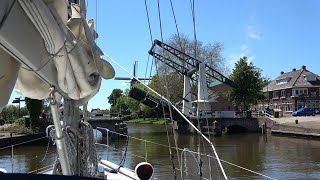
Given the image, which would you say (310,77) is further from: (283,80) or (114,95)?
(114,95)

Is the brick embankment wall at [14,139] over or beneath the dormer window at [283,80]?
beneath

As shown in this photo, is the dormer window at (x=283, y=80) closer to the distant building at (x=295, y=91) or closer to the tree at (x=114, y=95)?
the distant building at (x=295, y=91)

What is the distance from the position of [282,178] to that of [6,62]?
12961 mm

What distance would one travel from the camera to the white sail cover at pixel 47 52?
2.56 metres

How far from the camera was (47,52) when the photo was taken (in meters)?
2.99

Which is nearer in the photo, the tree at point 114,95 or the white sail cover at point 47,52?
the white sail cover at point 47,52

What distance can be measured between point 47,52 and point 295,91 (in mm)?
54806

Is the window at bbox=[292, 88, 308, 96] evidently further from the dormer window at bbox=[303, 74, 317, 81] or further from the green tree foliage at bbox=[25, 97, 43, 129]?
the green tree foliage at bbox=[25, 97, 43, 129]

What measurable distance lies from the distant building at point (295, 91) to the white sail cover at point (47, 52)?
4960 cm

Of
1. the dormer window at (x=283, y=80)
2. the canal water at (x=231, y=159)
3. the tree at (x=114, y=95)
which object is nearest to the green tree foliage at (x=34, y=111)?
the canal water at (x=231, y=159)

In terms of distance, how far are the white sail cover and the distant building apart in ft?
163

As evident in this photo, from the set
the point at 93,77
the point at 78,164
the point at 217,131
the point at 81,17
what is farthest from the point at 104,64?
the point at 217,131

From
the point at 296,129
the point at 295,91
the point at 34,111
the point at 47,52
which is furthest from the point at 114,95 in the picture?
the point at 47,52

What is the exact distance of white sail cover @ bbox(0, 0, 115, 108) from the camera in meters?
2.56
